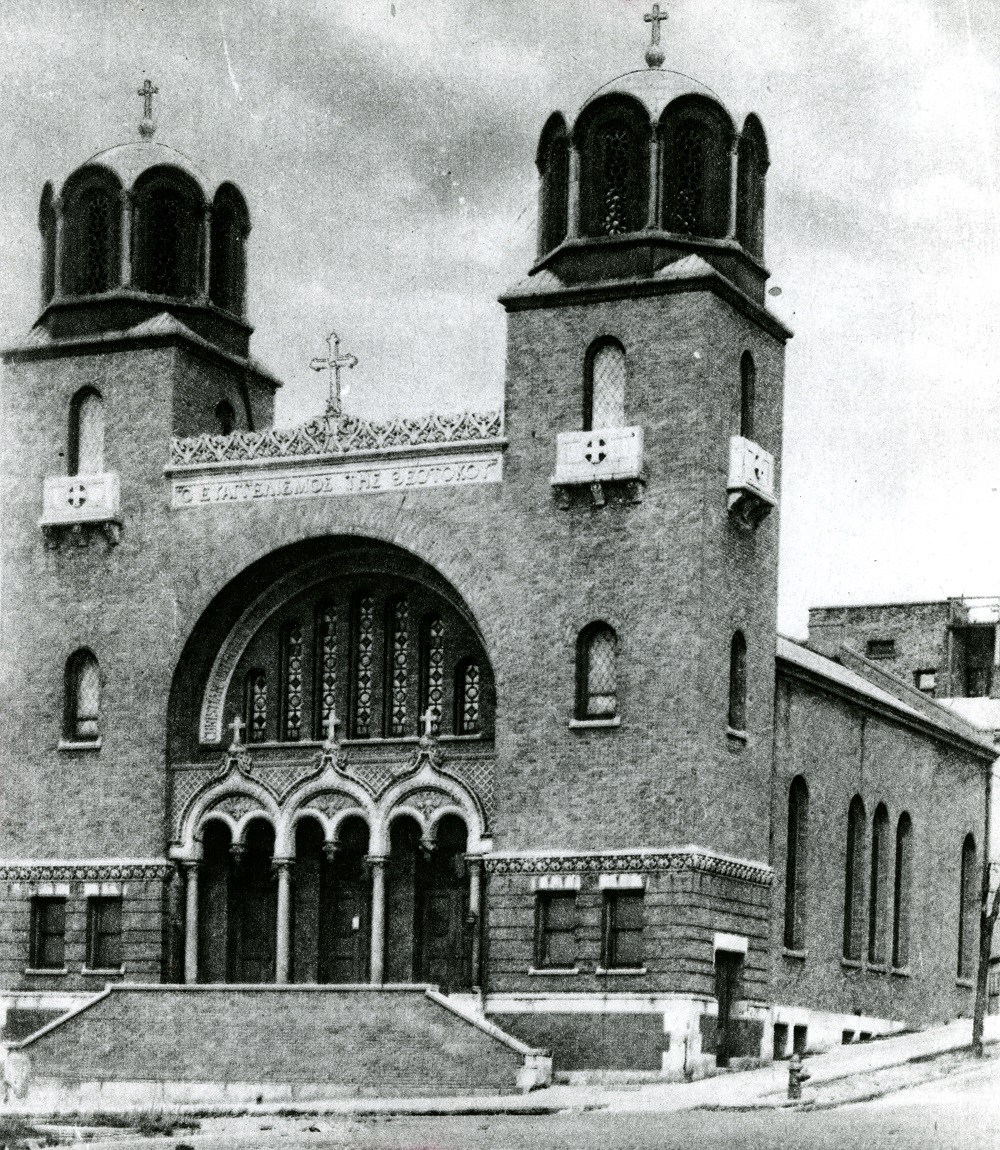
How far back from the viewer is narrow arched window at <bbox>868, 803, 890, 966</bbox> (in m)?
56.1

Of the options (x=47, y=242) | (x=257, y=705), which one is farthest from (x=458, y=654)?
(x=47, y=242)

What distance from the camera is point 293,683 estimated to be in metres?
51.4

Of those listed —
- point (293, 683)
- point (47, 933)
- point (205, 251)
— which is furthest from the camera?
point (205, 251)

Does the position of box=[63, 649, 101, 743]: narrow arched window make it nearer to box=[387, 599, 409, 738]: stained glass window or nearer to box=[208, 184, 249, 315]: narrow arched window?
box=[387, 599, 409, 738]: stained glass window

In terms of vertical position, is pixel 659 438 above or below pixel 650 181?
below

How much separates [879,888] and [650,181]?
17.7 meters

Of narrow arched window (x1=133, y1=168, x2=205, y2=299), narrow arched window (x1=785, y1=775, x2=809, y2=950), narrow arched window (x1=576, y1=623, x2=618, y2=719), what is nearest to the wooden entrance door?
narrow arched window (x1=785, y1=775, x2=809, y2=950)

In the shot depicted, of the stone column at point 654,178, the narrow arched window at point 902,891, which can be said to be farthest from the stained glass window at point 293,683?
the narrow arched window at point 902,891

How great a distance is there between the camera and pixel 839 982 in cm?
5334

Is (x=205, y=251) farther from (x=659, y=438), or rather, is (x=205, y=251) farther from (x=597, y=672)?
(x=597, y=672)

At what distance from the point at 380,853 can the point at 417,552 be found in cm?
578

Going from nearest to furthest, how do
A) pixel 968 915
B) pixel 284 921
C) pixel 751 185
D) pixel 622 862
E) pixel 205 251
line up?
pixel 622 862
pixel 284 921
pixel 751 185
pixel 205 251
pixel 968 915

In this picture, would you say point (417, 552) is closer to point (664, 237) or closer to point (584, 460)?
point (584, 460)

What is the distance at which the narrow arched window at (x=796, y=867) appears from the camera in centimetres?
5147
